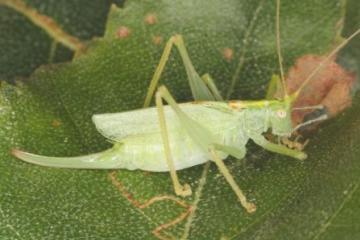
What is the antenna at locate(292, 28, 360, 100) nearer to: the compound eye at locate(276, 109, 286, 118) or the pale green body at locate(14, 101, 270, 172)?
the compound eye at locate(276, 109, 286, 118)

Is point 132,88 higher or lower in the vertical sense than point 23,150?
higher

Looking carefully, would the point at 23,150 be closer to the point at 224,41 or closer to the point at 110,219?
the point at 110,219

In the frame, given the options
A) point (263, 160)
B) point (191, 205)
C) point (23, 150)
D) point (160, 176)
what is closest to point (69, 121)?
point (23, 150)

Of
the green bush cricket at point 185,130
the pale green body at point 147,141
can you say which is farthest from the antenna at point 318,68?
the pale green body at point 147,141

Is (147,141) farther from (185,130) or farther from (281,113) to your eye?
(281,113)

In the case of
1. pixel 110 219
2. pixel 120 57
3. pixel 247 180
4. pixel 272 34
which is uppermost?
pixel 272 34

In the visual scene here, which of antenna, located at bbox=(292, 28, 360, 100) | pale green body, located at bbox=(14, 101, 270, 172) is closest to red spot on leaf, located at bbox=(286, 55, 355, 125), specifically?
antenna, located at bbox=(292, 28, 360, 100)

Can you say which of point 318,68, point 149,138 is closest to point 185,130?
point 149,138
